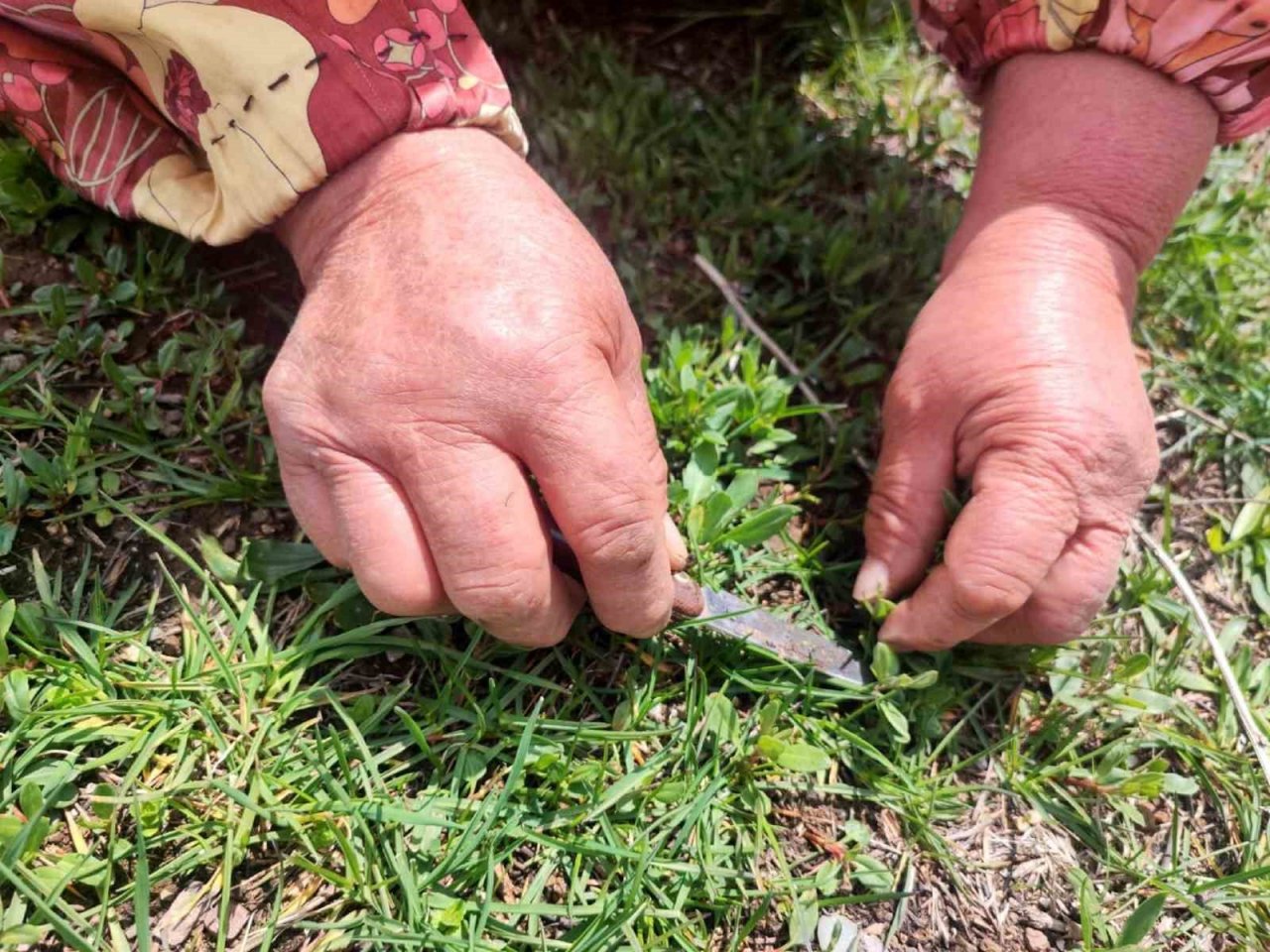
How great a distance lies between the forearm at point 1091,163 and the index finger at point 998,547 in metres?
0.42

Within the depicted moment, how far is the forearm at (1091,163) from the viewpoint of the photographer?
5.15ft

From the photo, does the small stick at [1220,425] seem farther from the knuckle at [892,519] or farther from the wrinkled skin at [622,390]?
the knuckle at [892,519]

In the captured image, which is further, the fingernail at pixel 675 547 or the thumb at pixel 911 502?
the thumb at pixel 911 502

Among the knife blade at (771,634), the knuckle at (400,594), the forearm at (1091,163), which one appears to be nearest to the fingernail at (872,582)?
the knife blade at (771,634)

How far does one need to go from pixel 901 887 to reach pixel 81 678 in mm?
1287

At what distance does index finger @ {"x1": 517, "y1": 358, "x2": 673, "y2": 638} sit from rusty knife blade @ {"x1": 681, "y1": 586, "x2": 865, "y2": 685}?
9.1 inches

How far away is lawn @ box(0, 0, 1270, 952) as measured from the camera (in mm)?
1274

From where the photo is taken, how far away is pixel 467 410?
120cm

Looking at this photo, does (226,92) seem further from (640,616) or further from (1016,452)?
(1016,452)

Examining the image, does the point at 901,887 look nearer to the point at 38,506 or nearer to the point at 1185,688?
the point at 1185,688

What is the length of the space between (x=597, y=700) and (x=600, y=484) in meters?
0.43

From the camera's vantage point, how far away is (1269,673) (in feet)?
5.71

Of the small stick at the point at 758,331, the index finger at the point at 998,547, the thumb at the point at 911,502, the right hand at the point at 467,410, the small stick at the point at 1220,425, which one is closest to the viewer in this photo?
the right hand at the point at 467,410

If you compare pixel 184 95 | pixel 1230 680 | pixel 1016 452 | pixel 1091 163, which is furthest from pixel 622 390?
pixel 1230 680
